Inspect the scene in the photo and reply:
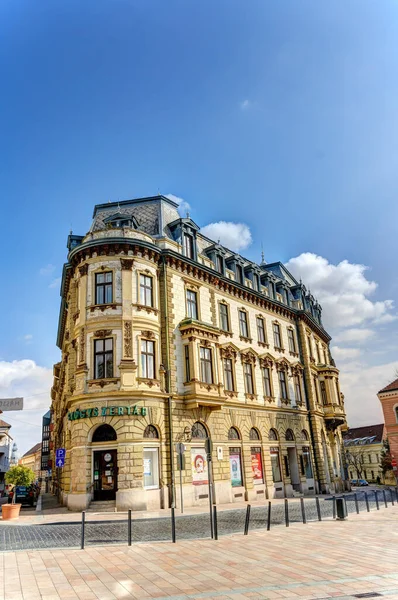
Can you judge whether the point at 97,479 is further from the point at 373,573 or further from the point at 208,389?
the point at 373,573

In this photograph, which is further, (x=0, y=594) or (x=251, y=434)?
(x=251, y=434)

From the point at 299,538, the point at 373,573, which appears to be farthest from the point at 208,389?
the point at 373,573

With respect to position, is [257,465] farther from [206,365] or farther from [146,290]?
[146,290]

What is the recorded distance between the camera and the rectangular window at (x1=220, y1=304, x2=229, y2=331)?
31.9m

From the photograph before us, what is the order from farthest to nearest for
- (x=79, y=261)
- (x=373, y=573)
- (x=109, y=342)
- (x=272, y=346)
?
(x=272, y=346) → (x=79, y=261) → (x=109, y=342) → (x=373, y=573)

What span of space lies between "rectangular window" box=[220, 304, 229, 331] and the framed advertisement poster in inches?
322

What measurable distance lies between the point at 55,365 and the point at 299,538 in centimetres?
3809

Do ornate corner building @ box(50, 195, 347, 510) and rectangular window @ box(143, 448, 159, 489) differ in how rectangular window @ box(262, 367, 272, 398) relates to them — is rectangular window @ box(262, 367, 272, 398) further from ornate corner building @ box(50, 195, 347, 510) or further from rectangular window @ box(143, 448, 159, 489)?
rectangular window @ box(143, 448, 159, 489)

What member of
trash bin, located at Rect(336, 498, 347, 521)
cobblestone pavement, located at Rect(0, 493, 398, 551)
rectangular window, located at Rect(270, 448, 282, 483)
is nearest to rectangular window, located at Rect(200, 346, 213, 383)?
cobblestone pavement, located at Rect(0, 493, 398, 551)

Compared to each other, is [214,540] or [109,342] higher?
[109,342]

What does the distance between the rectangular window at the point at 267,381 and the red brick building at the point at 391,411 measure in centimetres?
3154

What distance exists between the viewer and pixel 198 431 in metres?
27.2

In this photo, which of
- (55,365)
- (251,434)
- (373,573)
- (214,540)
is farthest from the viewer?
(55,365)

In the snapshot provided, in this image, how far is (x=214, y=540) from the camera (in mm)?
13242
